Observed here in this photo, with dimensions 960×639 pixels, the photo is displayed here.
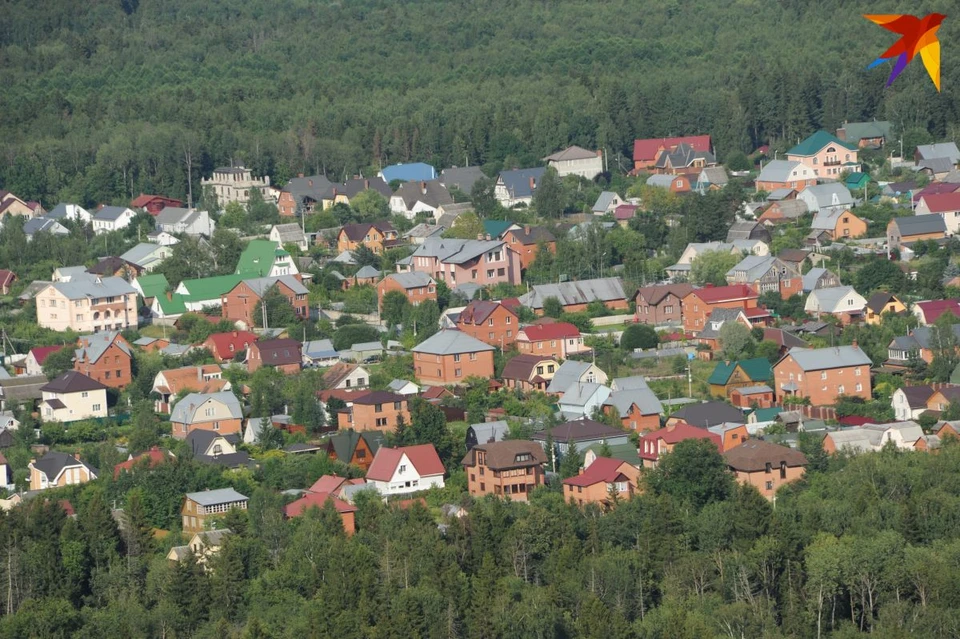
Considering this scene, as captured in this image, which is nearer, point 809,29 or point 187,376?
point 187,376

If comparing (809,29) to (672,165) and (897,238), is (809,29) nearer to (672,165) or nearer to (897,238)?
(672,165)

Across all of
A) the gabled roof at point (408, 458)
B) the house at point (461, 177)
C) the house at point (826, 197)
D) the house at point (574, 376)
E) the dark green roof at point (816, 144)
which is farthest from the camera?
the house at point (461, 177)

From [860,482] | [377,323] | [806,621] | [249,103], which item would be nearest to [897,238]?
[377,323]

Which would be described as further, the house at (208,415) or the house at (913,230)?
the house at (913,230)

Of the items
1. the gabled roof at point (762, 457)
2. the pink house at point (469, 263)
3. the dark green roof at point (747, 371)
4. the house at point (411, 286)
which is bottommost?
the gabled roof at point (762, 457)

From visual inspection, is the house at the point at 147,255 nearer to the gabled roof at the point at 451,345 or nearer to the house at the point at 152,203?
the house at the point at 152,203

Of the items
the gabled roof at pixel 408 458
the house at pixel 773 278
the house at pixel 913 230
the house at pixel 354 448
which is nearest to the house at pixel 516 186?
the house at pixel 913 230
